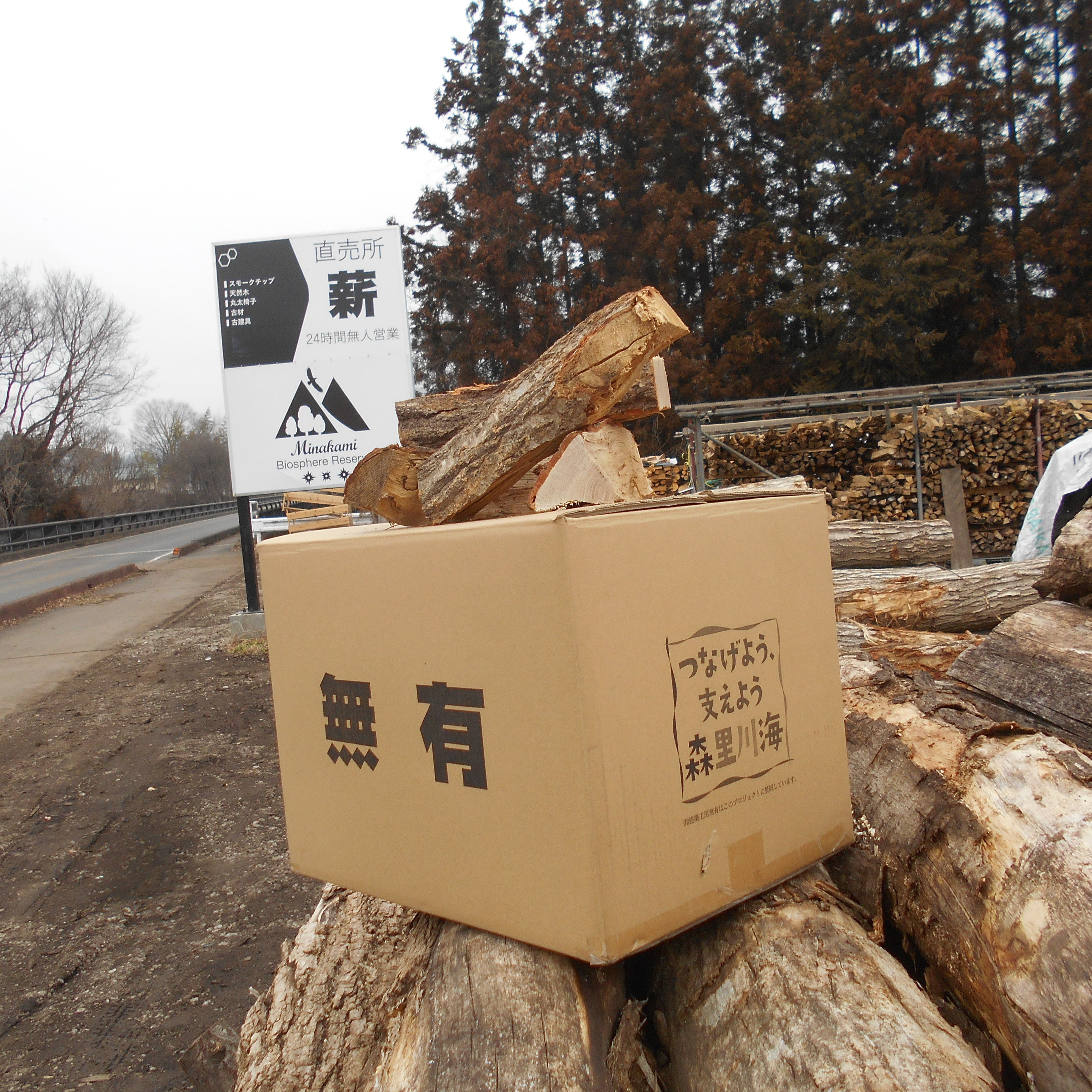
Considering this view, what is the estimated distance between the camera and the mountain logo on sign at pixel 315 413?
722cm

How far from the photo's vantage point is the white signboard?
714cm

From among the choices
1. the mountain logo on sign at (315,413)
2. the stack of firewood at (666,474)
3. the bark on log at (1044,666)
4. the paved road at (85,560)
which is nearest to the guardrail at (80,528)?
the paved road at (85,560)

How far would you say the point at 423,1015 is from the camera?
4.31ft

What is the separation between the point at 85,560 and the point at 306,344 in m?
14.2

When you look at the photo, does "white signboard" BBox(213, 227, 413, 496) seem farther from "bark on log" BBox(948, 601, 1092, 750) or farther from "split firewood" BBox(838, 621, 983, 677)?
"bark on log" BBox(948, 601, 1092, 750)

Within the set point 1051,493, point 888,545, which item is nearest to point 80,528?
point 888,545

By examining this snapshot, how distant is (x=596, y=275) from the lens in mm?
21750

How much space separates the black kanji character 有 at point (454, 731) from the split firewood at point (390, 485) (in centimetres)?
47

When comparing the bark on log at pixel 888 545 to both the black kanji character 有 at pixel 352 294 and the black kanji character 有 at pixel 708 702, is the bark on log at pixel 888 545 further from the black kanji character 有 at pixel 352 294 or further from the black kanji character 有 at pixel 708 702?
the black kanji character 有 at pixel 352 294

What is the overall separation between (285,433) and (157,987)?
538cm

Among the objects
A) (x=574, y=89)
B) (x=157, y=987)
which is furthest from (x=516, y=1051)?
(x=574, y=89)

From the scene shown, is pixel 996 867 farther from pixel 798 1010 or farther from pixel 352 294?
pixel 352 294

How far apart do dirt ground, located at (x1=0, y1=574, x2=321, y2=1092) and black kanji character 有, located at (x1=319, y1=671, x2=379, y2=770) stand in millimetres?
1178

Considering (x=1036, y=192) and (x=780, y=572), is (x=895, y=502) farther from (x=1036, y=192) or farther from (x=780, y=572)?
(x=1036, y=192)
